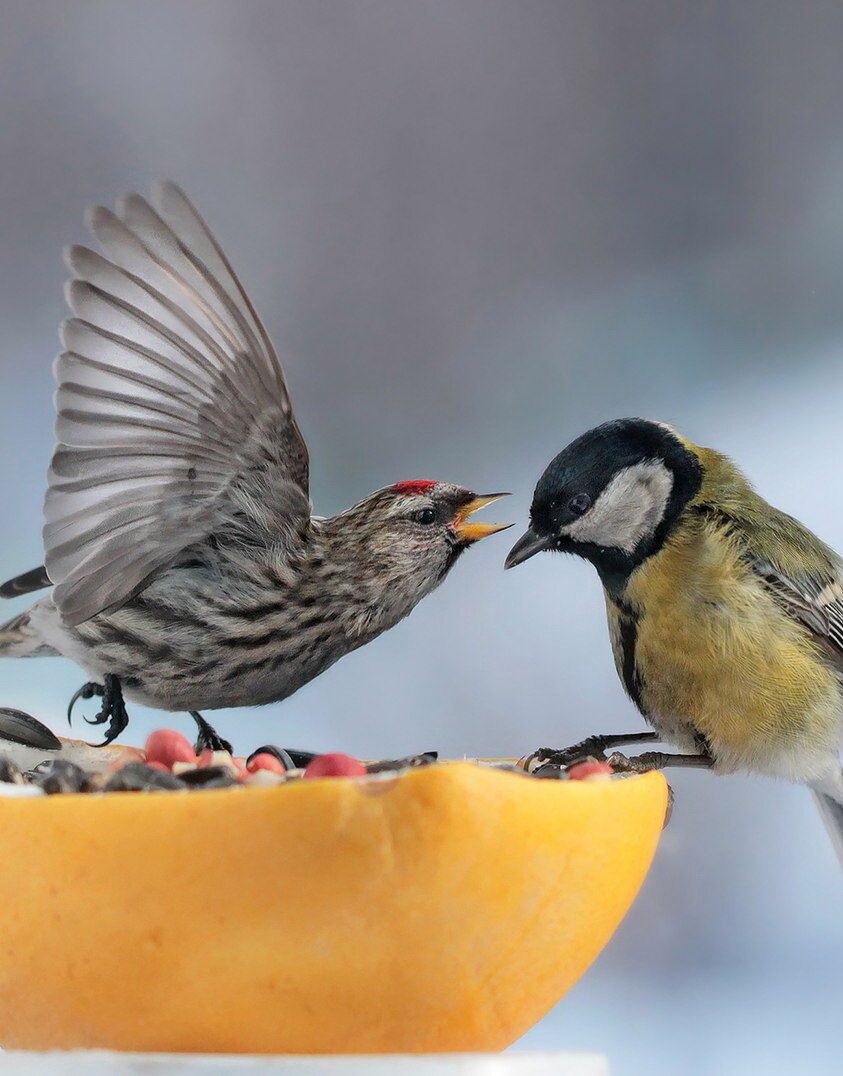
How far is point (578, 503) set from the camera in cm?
104

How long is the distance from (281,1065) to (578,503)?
58 centimetres

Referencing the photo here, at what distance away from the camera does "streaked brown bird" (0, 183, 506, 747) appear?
934 millimetres

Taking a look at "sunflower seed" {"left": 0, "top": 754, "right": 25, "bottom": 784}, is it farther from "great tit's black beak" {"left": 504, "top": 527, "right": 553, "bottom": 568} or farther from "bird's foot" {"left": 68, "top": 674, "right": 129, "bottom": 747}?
"great tit's black beak" {"left": 504, "top": 527, "right": 553, "bottom": 568}

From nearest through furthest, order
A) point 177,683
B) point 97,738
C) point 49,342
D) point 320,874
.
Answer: point 320,874
point 177,683
point 97,738
point 49,342

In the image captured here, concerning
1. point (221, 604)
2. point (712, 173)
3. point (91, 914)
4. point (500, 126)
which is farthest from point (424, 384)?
point (91, 914)

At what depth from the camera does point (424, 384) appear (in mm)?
1705

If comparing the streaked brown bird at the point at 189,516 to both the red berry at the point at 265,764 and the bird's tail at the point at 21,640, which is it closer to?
the bird's tail at the point at 21,640

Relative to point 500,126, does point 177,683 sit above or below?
below

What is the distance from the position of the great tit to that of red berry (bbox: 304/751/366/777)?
12.5 inches

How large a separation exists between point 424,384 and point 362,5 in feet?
1.68

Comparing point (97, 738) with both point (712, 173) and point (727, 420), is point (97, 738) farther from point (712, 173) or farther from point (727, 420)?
point (712, 173)

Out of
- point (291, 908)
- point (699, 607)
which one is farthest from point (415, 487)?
point (291, 908)

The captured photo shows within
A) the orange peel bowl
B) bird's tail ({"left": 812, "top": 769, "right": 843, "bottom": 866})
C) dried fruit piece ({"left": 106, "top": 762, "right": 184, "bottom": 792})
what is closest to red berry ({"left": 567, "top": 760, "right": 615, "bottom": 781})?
the orange peel bowl

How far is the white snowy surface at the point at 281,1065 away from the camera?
0.58 meters
